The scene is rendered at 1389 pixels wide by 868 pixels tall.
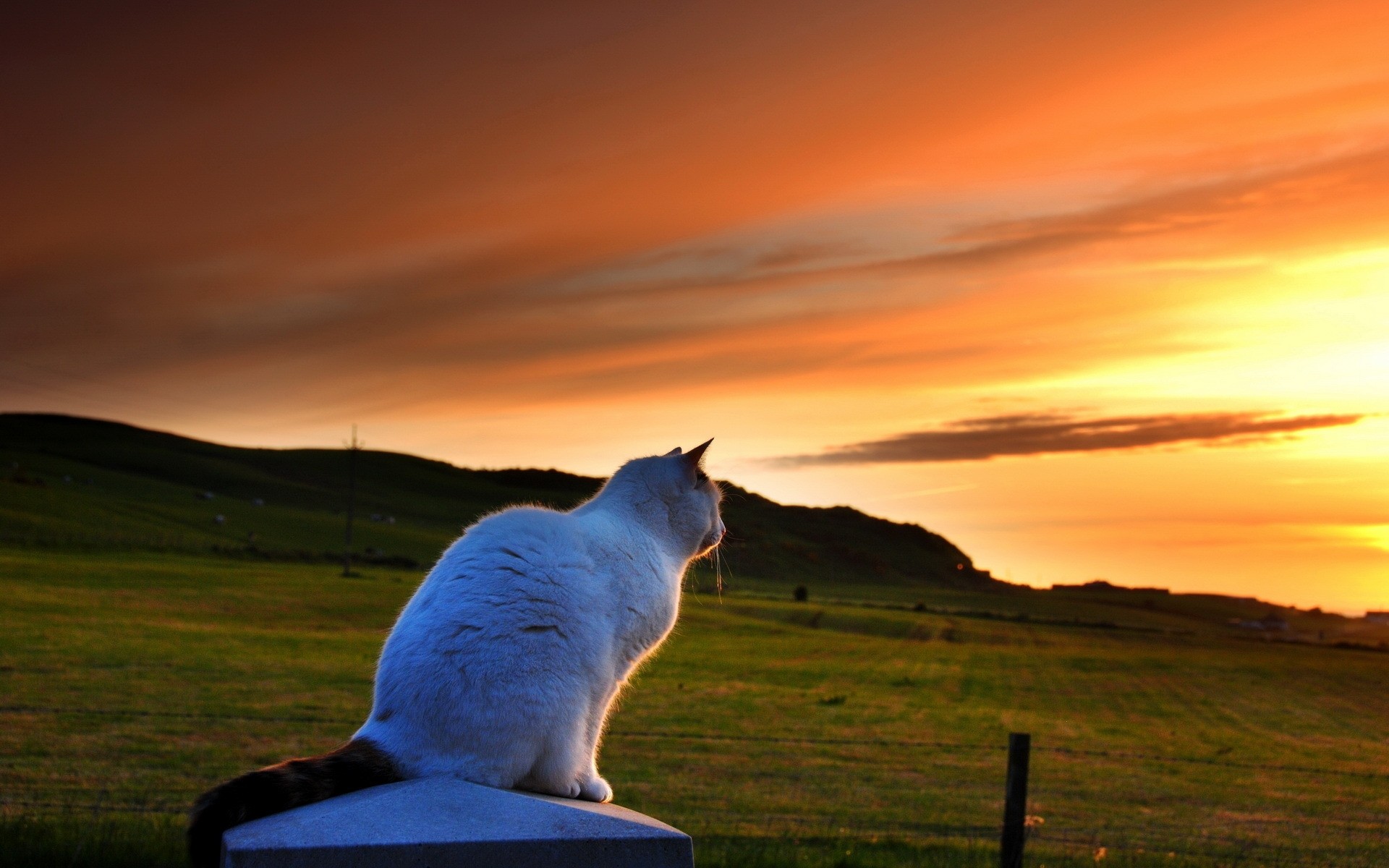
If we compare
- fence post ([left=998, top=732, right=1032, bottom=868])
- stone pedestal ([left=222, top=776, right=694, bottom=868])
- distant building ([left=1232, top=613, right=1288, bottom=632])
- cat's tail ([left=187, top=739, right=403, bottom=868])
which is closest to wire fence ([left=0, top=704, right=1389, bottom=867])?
fence post ([left=998, top=732, right=1032, bottom=868])

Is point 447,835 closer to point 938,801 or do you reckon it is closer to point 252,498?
point 938,801

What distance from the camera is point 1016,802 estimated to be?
10.5m

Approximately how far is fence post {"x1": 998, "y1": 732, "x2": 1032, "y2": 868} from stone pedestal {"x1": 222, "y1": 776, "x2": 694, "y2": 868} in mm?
7667

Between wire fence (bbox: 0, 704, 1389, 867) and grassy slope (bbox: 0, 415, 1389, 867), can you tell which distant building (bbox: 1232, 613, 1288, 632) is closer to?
grassy slope (bbox: 0, 415, 1389, 867)

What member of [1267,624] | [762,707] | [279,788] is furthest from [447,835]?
[1267,624]

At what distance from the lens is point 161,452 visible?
134 metres

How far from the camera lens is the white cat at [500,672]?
4.01 meters

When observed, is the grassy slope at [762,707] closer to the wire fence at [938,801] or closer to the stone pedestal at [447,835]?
the wire fence at [938,801]

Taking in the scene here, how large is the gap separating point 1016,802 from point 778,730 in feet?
68.2

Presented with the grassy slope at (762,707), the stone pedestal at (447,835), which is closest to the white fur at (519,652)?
the stone pedestal at (447,835)

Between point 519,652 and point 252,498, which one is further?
point 252,498

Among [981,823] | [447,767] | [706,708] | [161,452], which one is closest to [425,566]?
[161,452]

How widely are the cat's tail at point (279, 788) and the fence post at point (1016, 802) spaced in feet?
25.6

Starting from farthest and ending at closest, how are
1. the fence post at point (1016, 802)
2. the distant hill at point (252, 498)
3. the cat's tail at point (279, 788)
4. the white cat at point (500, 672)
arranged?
1. the distant hill at point (252, 498)
2. the fence post at point (1016, 802)
3. the white cat at point (500, 672)
4. the cat's tail at point (279, 788)
